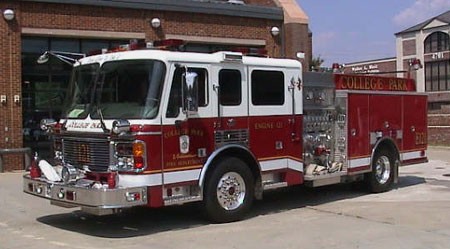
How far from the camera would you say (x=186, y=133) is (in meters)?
8.73

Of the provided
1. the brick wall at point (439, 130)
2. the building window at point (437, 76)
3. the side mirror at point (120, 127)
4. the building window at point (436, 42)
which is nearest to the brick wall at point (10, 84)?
the side mirror at point (120, 127)

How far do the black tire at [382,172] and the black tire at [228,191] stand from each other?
11.8ft

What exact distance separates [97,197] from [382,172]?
6.66 metres

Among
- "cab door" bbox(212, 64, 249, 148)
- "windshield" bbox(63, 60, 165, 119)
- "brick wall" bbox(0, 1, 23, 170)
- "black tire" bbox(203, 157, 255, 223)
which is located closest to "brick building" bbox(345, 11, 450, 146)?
"brick wall" bbox(0, 1, 23, 170)

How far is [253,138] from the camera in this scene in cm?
970

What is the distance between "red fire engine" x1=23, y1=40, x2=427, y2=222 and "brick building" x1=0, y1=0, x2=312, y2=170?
7422mm

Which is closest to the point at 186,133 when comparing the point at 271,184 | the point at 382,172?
the point at 271,184

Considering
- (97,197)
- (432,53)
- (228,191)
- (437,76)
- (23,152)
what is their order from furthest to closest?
(432,53)
(437,76)
(23,152)
(228,191)
(97,197)

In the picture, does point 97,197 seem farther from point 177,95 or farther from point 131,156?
point 177,95

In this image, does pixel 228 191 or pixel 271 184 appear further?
pixel 271 184

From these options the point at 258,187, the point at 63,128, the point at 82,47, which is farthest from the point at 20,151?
the point at 258,187

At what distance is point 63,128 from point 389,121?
654 centimetres

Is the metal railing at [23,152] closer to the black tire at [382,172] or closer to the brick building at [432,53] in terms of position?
the black tire at [382,172]

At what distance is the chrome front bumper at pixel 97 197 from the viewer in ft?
26.2
